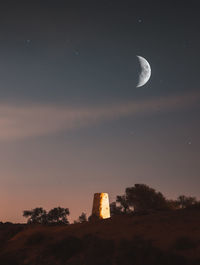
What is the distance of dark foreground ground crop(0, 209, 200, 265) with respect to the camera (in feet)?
57.0

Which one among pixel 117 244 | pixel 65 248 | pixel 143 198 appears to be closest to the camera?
pixel 117 244

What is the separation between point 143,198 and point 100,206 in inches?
778

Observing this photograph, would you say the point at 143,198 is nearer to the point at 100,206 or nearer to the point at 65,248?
the point at 100,206

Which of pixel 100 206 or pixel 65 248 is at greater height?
pixel 100 206

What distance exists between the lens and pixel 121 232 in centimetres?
2297

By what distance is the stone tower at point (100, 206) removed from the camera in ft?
116

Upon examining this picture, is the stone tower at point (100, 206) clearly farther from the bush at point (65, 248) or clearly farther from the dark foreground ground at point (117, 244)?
the bush at point (65, 248)

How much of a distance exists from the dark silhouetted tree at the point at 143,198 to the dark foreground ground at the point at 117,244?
24702 mm

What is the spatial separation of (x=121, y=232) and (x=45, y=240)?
8.50 m

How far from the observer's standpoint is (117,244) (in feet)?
66.5

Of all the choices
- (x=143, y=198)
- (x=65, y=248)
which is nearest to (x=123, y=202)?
(x=143, y=198)

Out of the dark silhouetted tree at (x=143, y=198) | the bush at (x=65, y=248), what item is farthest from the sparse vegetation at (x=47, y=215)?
the bush at (x=65, y=248)

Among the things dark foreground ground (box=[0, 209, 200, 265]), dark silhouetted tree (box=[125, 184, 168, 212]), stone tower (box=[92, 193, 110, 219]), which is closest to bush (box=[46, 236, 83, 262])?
dark foreground ground (box=[0, 209, 200, 265])

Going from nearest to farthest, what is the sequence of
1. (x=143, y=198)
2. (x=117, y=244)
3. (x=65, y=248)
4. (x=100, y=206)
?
(x=117, y=244) < (x=65, y=248) < (x=100, y=206) < (x=143, y=198)
